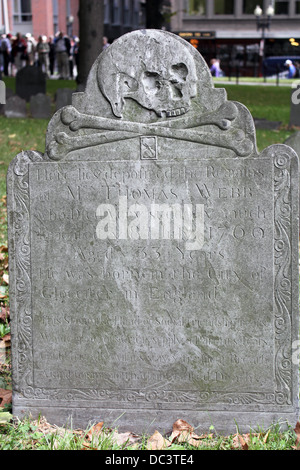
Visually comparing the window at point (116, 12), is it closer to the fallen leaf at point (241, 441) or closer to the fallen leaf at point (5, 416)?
the fallen leaf at point (5, 416)

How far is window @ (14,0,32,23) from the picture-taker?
59.2 m

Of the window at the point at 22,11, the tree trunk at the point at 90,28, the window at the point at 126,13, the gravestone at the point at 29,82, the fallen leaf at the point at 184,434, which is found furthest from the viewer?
the window at the point at 126,13

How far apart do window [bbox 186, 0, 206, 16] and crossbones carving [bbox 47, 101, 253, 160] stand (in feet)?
203

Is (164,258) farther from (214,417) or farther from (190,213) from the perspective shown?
(214,417)

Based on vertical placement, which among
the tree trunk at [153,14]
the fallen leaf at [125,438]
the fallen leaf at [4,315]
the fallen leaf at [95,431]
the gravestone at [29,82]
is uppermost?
the tree trunk at [153,14]

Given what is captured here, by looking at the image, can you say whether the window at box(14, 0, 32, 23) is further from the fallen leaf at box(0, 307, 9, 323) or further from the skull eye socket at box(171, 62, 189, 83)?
the skull eye socket at box(171, 62, 189, 83)

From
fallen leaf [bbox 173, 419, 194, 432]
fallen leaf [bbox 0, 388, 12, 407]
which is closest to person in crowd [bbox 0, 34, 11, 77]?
fallen leaf [bbox 0, 388, 12, 407]

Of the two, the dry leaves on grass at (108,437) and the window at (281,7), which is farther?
the window at (281,7)

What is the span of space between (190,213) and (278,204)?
1.72ft

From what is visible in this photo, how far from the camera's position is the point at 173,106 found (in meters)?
4.11

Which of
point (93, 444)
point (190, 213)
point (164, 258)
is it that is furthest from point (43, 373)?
point (190, 213)

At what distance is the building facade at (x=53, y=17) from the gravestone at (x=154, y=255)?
165 ft

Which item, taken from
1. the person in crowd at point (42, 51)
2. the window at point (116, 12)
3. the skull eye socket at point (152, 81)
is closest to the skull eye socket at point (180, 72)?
the skull eye socket at point (152, 81)

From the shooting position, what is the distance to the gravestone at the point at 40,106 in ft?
55.3
